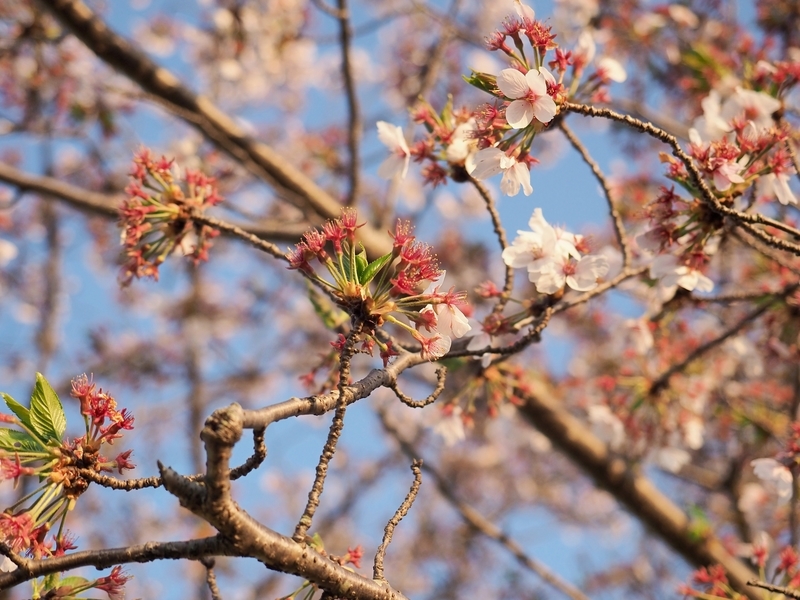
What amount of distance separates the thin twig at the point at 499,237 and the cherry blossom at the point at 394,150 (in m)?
0.23

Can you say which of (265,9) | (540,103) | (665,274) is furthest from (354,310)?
(265,9)

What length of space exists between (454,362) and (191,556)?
955 mm

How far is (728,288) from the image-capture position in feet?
16.3

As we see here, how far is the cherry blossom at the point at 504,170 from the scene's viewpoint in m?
1.80

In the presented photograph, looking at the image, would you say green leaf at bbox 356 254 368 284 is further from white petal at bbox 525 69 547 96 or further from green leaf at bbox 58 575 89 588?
green leaf at bbox 58 575 89 588

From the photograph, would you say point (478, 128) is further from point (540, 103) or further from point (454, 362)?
point (454, 362)

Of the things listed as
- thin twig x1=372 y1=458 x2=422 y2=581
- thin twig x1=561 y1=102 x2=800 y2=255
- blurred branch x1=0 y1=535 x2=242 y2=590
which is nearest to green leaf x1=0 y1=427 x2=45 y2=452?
blurred branch x1=0 y1=535 x2=242 y2=590

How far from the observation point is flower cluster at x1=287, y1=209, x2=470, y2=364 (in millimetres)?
1621

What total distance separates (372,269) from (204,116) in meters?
2.79

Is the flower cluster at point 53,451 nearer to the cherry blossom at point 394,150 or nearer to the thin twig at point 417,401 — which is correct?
the thin twig at point 417,401

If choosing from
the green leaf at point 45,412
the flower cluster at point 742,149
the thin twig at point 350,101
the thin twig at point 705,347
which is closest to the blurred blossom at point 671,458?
the thin twig at point 705,347

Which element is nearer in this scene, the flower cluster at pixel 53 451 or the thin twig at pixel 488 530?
the flower cluster at pixel 53 451

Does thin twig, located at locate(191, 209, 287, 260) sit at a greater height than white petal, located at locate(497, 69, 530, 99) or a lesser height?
greater

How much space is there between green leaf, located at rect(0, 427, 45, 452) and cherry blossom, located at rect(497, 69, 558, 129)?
133 centimetres
